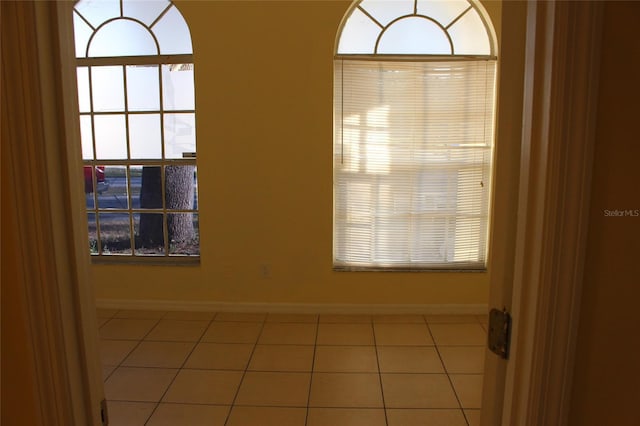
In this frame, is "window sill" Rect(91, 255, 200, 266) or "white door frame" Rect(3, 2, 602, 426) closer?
"white door frame" Rect(3, 2, 602, 426)

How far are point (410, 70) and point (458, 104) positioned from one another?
443 millimetres

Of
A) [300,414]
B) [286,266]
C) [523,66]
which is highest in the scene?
[523,66]

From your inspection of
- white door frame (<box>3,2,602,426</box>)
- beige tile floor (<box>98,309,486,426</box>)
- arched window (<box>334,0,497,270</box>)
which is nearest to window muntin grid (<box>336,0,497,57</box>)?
arched window (<box>334,0,497,270</box>)

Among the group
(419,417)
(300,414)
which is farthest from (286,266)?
(419,417)

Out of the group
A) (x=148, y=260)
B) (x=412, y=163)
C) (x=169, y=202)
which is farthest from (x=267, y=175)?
(x=148, y=260)

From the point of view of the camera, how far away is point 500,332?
77cm

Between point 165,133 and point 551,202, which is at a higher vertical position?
point 165,133

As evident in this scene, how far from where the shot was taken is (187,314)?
10.4 feet

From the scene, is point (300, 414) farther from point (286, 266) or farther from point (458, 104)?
point (458, 104)

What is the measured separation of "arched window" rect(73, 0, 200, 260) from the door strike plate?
2.76 metres

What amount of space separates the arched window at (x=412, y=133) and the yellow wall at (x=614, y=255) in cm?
238

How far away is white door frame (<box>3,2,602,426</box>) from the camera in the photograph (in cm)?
62

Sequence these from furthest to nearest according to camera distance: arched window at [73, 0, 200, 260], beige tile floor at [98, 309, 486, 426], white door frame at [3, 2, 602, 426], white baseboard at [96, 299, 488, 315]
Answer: white baseboard at [96, 299, 488, 315] → arched window at [73, 0, 200, 260] → beige tile floor at [98, 309, 486, 426] → white door frame at [3, 2, 602, 426]

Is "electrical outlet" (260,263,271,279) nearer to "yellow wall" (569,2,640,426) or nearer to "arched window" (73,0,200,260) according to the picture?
"arched window" (73,0,200,260)
